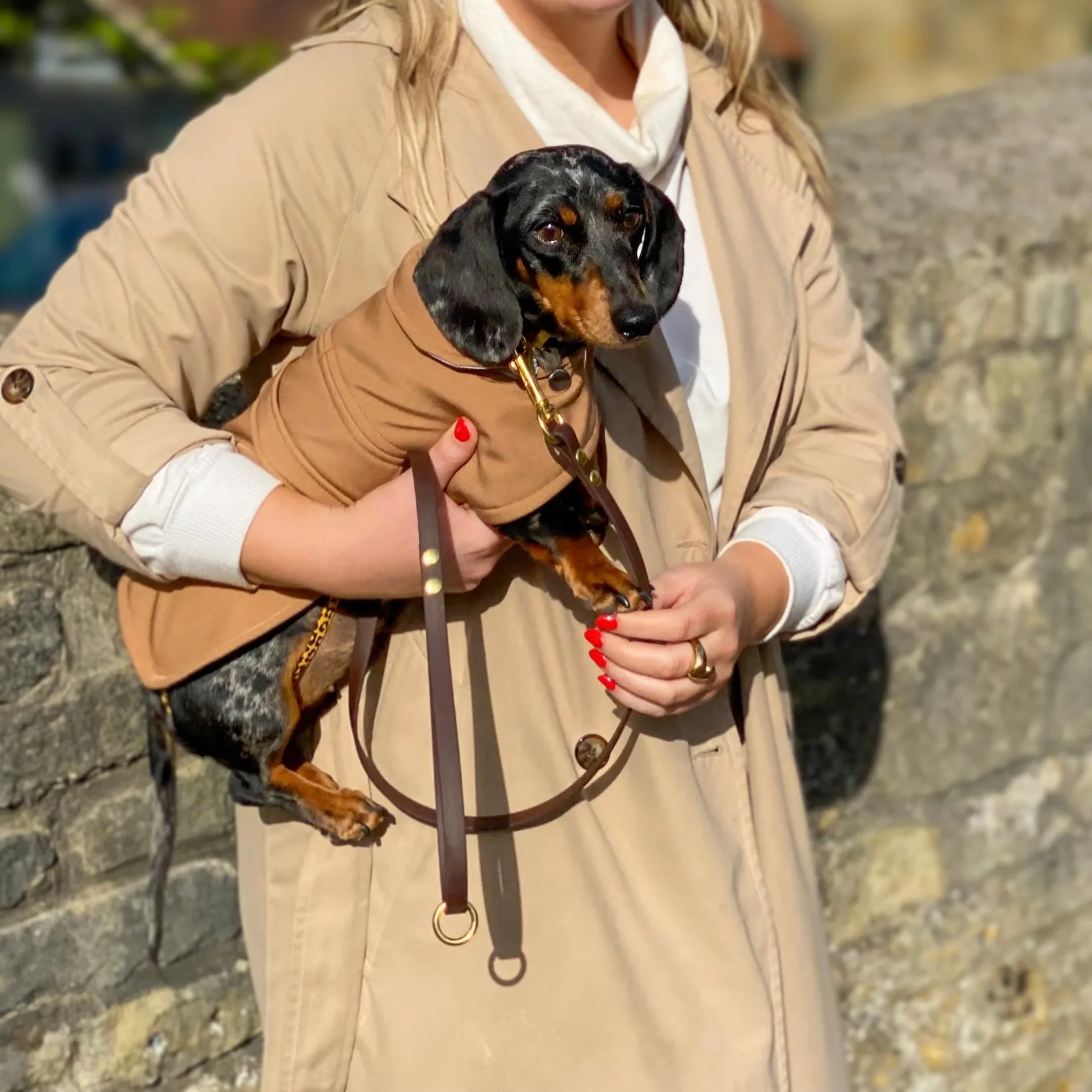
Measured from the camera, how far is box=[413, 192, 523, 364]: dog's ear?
1614mm

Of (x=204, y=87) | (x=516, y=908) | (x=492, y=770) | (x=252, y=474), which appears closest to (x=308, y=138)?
(x=252, y=474)

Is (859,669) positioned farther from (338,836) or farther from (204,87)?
(204,87)

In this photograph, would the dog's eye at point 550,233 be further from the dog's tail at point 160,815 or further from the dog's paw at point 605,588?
the dog's tail at point 160,815

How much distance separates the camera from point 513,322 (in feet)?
5.37

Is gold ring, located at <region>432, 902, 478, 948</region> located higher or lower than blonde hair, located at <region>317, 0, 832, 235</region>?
lower

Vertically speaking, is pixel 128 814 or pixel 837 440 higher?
pixel 837 440

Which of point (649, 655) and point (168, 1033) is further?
point (168, 1033)

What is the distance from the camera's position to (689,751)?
1847mm

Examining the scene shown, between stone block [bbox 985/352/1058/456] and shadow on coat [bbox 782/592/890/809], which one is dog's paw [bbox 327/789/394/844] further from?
stone block [bbox 985/352/1058/456]

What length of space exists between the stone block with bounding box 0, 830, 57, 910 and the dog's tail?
15 centimetres

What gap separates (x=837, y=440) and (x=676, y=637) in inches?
19.6

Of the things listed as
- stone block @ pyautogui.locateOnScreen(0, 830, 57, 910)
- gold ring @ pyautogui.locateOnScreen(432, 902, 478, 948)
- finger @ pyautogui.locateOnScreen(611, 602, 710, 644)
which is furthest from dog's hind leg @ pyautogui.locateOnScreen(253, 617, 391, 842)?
stone block @ pyautogui.locateOnScreen(0, 830, 57, 910)

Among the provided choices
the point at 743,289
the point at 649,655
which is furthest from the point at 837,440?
the point at 649,655

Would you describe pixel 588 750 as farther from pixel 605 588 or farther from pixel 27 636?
pixel 27 636
